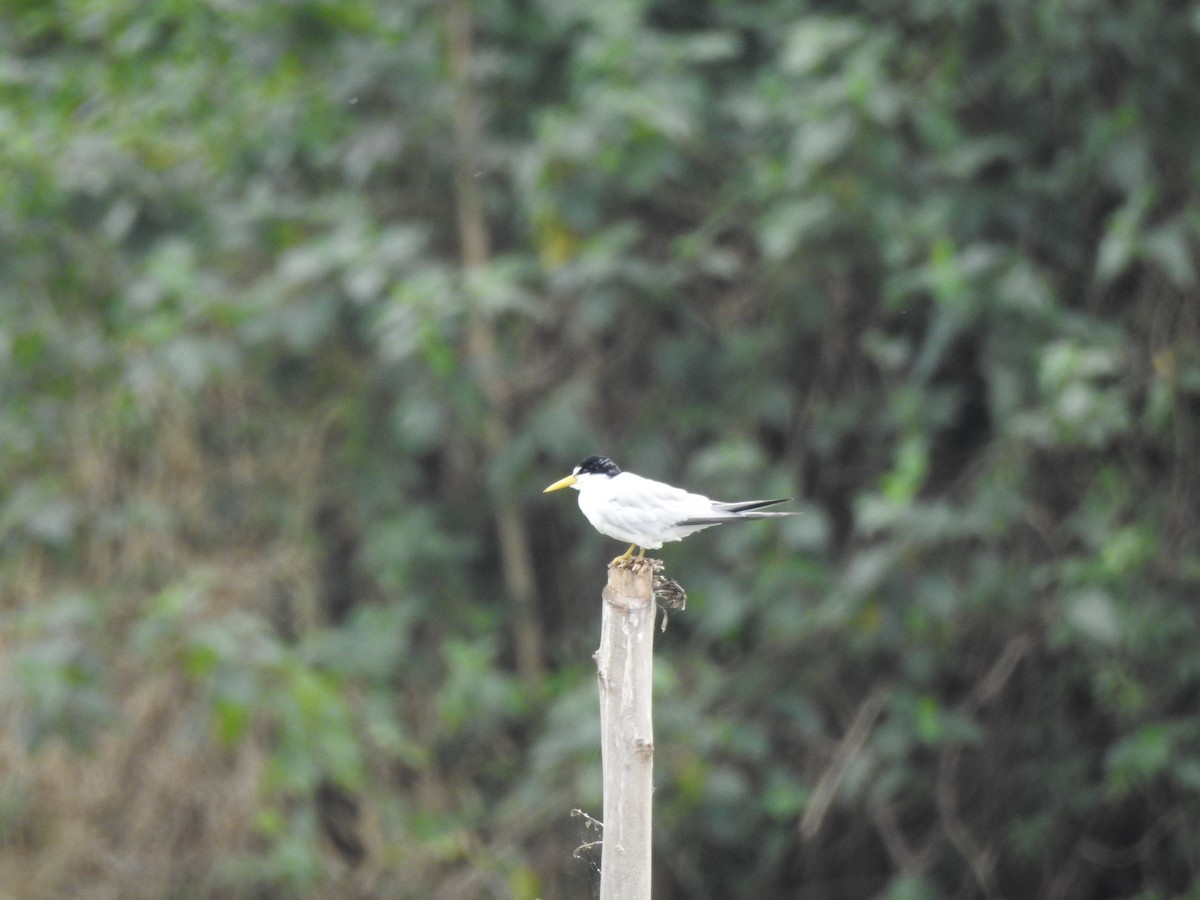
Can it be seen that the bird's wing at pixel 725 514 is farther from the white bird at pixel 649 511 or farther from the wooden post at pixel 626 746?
the wooden post at pixel 626 746

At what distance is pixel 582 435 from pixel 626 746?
4.28 metres

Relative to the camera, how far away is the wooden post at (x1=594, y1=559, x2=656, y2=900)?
3.23 meters

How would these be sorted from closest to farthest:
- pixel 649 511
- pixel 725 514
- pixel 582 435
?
pixel 725 514 → pixel 649 511 → pixel 582 435

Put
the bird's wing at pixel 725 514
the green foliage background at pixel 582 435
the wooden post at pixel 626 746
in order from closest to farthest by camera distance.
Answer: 1. the wooden post at pixel 626 746
2. the bird's wing at pixel 725 514
3. the green foliage background at pixel 582 435

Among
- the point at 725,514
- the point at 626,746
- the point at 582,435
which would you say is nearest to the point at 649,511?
the point at 725,514

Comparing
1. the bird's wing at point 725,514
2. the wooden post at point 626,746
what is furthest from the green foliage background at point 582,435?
the wooden post at point 626,746

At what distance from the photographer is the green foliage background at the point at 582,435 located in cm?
672

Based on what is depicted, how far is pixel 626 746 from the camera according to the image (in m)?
3.25

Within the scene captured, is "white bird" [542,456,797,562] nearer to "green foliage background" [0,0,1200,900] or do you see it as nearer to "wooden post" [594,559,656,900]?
"wooden post" [594,559,656,900]

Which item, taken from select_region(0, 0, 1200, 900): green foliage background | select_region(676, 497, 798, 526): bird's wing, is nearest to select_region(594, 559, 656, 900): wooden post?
select_region(676, 497, 798, 526): bird's wing

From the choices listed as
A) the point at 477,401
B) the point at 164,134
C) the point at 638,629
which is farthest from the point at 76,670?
the point at 638,629

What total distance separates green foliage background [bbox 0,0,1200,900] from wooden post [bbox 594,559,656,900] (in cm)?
334

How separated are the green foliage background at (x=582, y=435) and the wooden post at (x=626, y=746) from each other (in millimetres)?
3338

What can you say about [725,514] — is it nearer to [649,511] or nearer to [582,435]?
[649,511]
